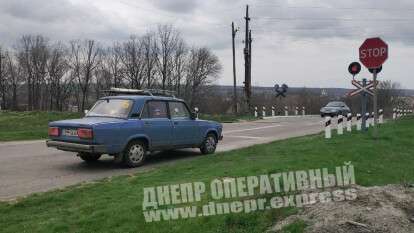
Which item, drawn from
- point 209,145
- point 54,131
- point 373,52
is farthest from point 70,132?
point 373,52

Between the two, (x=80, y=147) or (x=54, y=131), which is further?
(x=54, y=131)

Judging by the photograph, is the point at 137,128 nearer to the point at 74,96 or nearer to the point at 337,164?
the point at 337,164

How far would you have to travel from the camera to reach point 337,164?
30.8 feet

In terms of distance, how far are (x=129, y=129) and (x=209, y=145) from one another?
3393mm

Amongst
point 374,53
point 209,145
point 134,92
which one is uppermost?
point 374,53

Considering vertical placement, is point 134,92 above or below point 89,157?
above

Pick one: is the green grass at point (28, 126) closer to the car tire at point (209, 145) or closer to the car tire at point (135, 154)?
the car tire at point (209, 145)

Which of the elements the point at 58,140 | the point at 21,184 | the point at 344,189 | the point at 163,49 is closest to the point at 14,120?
the point at 58,140

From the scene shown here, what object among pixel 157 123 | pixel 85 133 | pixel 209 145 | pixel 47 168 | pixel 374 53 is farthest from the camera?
pixel 374 53

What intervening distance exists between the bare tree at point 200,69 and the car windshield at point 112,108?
71.4m

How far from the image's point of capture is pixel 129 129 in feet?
36.1

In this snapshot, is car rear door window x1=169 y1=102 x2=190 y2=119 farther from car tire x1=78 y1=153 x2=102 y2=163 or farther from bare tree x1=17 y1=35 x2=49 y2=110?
bare tree x1=17 y1=35 x2=49 y2=110

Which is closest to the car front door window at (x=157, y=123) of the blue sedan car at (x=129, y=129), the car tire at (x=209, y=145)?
the blue sedan car at (x=129, y=129)

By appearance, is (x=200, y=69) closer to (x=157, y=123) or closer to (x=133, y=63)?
(x=133, y=63)
